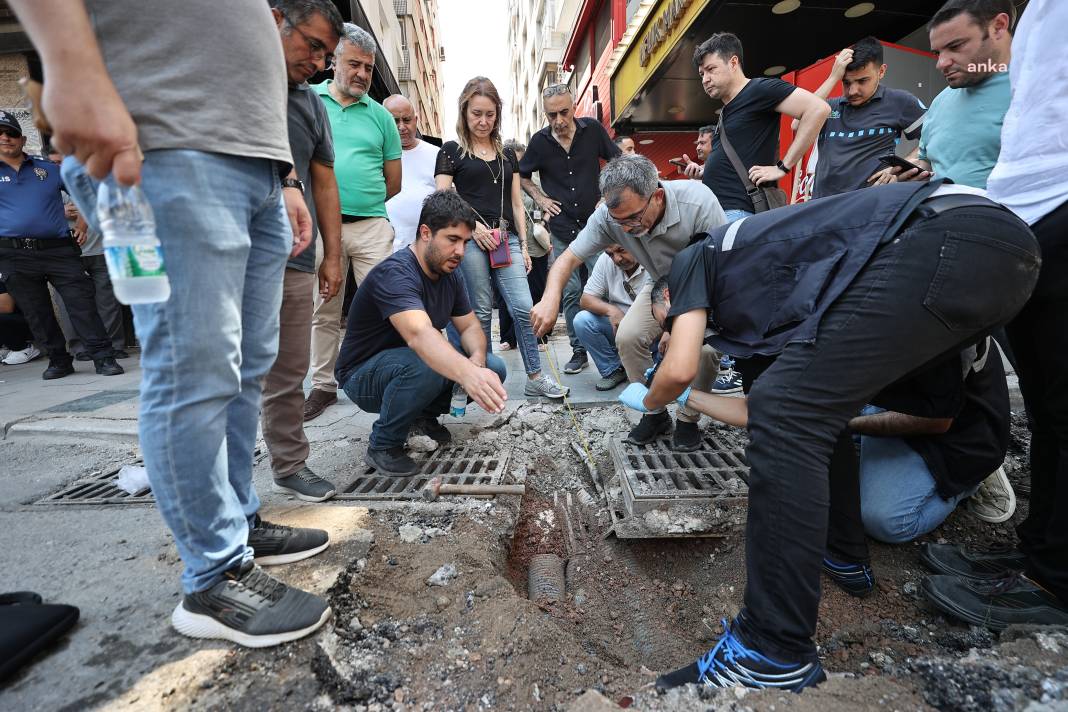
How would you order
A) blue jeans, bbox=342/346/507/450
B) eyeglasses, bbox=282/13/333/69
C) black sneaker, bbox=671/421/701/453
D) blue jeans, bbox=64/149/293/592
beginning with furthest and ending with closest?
black sneaker, bbox=671/421/701/453 → blue jeans, bbox=342/346/507/450 → eyeglasses, bbox=282/13/333/69 → blue jeans, bbox=64/149/293/592

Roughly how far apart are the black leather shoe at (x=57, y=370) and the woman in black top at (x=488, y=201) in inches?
168

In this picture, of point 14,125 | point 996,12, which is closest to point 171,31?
point 996,12

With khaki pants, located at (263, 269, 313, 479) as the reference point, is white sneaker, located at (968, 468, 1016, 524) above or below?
below

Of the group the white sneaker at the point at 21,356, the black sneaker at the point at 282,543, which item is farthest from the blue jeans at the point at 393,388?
the white sneaker at the point at 21,356

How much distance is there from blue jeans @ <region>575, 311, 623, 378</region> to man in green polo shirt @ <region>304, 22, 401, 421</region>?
151 centimetres

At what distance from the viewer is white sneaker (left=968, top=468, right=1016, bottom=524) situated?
6.45 feet

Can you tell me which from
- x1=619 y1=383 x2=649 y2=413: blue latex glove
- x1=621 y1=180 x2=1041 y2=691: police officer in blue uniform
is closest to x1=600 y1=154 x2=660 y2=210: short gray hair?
x1=619 y1=383 x2=649 y2=413: blue latex glove

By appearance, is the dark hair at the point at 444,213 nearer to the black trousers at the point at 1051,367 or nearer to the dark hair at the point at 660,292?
the dark hair at the point at 660,292

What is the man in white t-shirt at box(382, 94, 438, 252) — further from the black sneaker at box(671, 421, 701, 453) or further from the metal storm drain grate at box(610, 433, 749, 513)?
the black sneaker at box(671, 421, 701, 453)

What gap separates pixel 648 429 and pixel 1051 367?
5.28 ft

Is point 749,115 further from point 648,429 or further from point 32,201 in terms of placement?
point 32,201

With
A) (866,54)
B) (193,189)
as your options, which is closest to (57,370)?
(193,189)

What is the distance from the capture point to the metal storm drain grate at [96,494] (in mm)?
2230

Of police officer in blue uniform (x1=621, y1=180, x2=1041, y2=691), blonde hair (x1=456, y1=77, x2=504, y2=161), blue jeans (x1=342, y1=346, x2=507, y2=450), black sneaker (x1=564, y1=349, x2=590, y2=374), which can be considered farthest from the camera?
black sneaker (x1=564, y1=349, x2=590, y2=374)
